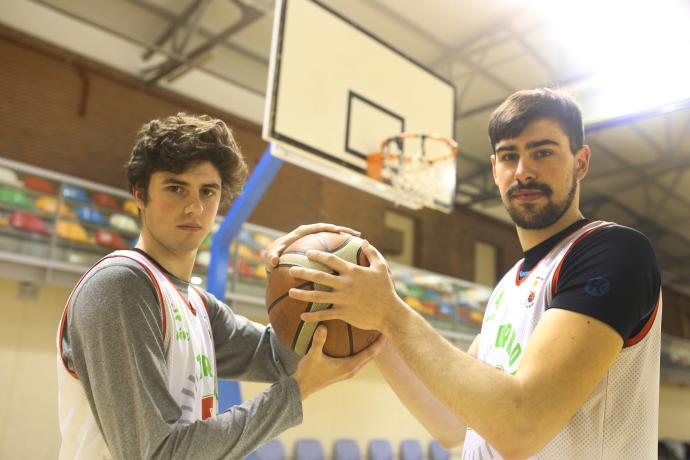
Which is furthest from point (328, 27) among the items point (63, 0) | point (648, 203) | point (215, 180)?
point (648, 203)

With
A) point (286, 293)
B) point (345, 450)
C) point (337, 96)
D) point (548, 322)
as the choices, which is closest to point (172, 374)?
point (286, 293)

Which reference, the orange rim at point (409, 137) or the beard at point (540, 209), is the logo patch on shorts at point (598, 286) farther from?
the orange rim at point (409, 137)

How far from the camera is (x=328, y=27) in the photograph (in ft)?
15.8

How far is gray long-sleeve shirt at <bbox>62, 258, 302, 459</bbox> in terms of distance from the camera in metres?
1.52

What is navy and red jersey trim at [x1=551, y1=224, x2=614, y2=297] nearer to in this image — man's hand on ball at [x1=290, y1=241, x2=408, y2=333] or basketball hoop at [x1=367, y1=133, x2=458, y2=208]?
man's hand on ball at [x1=290, y1=241, x2=408, y2=333]

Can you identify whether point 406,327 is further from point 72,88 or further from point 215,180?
point 72,88

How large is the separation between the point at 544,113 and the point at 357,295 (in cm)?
85

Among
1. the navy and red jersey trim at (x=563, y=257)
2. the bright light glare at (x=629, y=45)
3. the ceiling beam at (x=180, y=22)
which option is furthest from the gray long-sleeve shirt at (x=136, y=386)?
the ceiling beam at (x=180, y=22)

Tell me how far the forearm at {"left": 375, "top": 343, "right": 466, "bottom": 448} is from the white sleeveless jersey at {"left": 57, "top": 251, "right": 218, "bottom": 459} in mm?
657

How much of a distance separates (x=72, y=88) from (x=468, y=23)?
17.9 feet

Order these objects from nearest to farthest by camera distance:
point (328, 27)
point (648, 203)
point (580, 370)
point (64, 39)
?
point (580, 370), point (328, 27), point (64, 39), point (648, 203)

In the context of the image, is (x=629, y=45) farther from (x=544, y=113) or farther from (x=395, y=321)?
(x=395, y=321)

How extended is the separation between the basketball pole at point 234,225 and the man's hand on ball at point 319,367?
217 cm

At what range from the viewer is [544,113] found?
181cm
